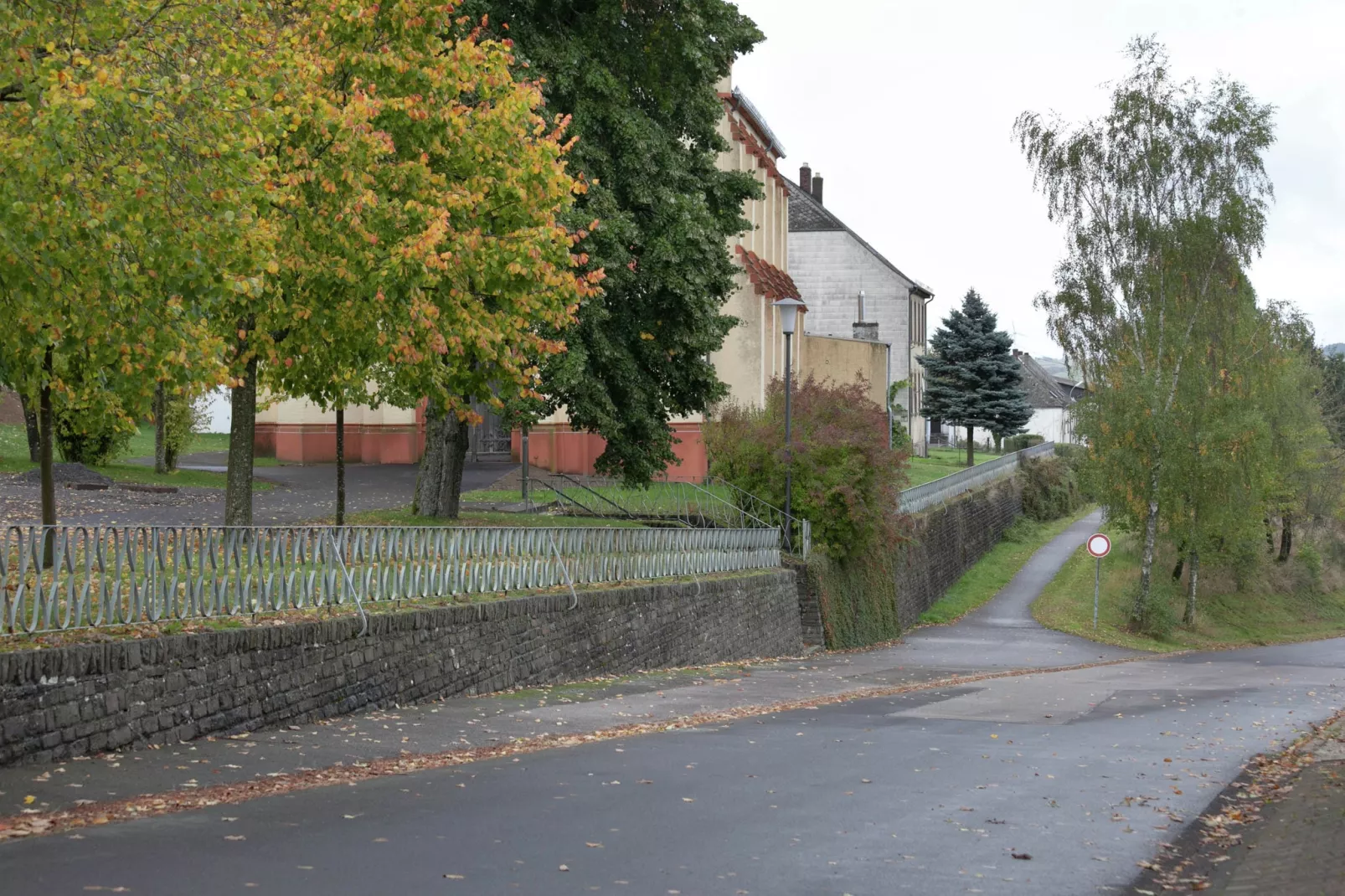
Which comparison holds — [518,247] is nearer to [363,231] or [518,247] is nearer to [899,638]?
[363,231]

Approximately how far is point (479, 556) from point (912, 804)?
8.42 m

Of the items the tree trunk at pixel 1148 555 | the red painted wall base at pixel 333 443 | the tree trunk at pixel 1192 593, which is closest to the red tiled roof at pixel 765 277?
the red painted wall base at pixel 333 443

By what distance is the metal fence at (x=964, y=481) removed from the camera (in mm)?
43812

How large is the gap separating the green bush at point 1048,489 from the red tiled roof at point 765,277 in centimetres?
1661

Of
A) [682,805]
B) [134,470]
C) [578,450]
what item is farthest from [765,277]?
[682,805]

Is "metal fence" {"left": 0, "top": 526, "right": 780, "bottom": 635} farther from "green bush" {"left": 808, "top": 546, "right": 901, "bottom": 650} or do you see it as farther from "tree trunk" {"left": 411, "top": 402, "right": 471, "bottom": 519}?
"green bush" {"left": 808, "top": 546, "right": 901, "bottom": 650}

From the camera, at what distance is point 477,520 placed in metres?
28.8

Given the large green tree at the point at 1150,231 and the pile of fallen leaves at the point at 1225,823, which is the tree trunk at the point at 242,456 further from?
the large green tree at the point at 1150,231

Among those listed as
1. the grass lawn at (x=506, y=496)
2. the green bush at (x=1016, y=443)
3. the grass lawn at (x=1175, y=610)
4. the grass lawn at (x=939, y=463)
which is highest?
the green bush at (x=1016, y=443)

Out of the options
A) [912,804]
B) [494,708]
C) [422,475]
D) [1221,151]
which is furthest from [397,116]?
[1221,151]

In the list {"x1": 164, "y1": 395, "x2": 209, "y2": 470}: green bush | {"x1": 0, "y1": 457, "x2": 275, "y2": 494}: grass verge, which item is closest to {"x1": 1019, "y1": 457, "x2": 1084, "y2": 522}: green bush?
{"x1": 0, "y1": 457, "x2": 275, "y2": 494}: grass verge

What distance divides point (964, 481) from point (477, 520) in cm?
2821

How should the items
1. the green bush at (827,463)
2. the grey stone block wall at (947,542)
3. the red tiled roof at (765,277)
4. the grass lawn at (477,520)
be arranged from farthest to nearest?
1. the red tiled roof at (765,277)
2. the grey stone block wall at (947,542)
3. the green bush at (827,463)
4. the grass lawn at (477,520)

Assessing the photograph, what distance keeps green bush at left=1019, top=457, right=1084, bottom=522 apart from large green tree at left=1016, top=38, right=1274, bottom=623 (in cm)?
2316
